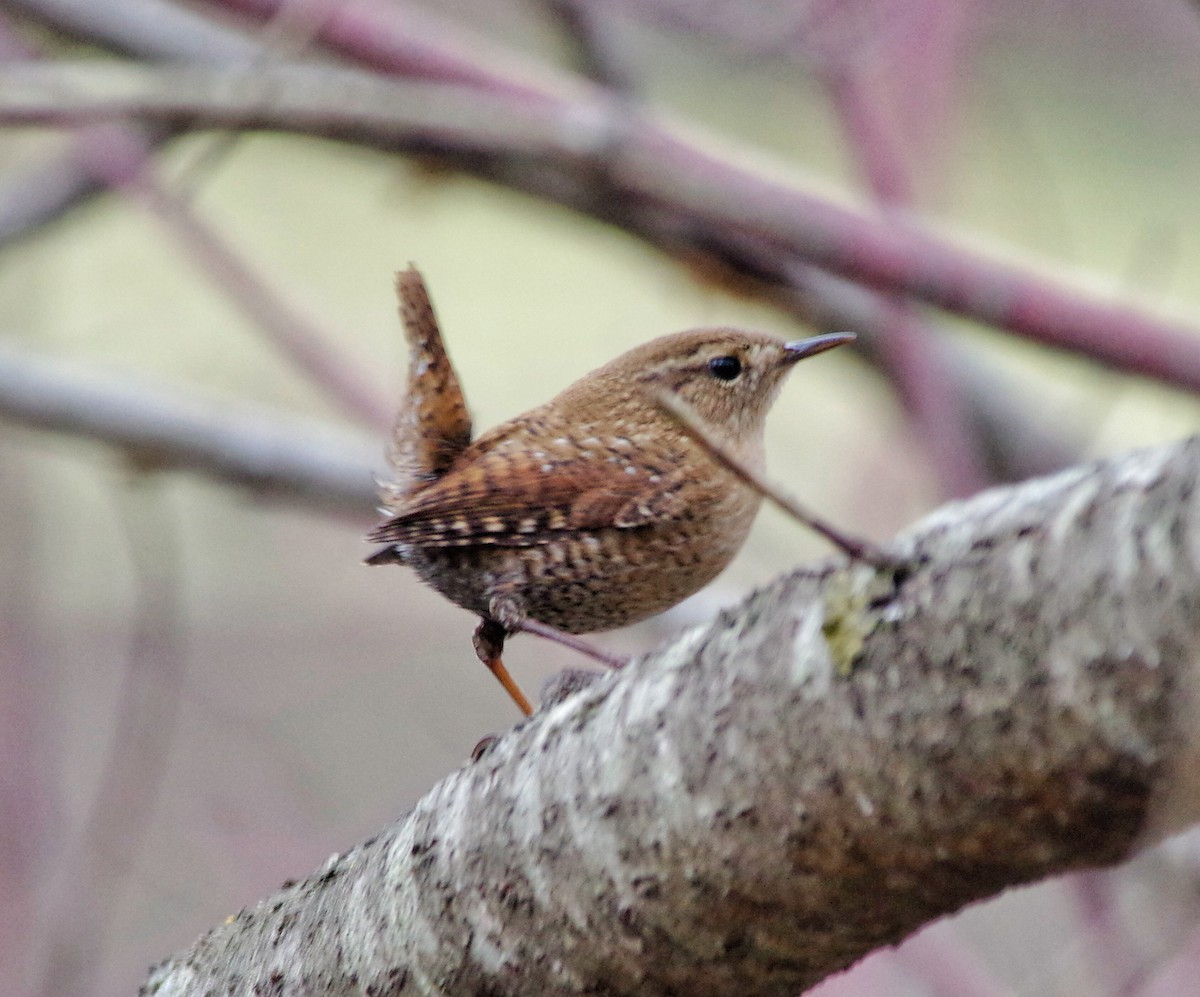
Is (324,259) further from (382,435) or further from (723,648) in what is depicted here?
(723,648)

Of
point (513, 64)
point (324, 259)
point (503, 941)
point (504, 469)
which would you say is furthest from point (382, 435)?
point (324, 259)

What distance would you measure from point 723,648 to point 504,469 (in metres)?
1.28

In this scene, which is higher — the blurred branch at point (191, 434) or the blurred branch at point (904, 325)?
the blurred branch at point (191, 434)

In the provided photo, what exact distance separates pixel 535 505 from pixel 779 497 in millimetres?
1478

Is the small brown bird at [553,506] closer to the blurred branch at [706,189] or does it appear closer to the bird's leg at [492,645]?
the bird's leg at [492,645]

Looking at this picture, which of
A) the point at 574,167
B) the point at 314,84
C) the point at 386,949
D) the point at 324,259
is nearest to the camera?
the point at 386,949

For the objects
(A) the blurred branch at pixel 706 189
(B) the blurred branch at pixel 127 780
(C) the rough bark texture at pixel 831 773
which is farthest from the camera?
(B) the blurred branch at pixel 127 780

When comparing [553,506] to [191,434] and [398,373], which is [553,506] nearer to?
[191,434]

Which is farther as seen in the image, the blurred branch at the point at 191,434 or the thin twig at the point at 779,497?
the blurred branch at the point at 191,434

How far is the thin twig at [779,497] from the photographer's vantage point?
3.10 ft

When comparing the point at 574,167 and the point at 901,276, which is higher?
the point at 574,167

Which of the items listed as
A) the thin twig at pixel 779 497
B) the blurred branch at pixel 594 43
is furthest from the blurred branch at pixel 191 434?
the thin twig at pixel 779 497

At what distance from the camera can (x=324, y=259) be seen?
8398 millimetres

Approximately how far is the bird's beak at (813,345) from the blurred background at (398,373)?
0.38 metres
